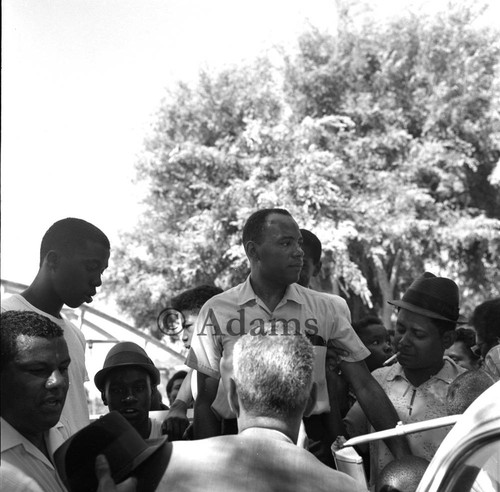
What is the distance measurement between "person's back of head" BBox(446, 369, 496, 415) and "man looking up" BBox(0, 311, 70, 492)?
1.26 m

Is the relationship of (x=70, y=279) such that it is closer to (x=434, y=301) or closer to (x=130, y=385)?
(x=130, y=385)

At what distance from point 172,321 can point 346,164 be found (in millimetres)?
14091

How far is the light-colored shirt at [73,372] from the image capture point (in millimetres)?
3123

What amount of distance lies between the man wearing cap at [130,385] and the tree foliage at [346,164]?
43.4 ft

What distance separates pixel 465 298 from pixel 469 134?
427 centimetres

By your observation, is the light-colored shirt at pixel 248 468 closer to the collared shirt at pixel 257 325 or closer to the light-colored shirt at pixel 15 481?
the light-colored shirt at pixel 15 481

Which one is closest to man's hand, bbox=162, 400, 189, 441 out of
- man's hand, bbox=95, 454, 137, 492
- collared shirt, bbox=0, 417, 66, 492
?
collared shirt, bbox=0, 417, 66, 492

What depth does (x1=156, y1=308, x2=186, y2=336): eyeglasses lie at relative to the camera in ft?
17.4

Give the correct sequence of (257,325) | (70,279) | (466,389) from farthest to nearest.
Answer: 1. (257,325)
2. (70,279)
3. (466,389)

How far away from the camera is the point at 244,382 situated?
2.07 m

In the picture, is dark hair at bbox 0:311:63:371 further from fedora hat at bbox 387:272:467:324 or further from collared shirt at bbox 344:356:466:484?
fedora hat at bbox 387:272:467:324

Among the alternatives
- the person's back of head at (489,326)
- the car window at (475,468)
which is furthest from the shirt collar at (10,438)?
the person's back of head at (489,326)

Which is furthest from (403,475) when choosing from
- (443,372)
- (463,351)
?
(463,351)

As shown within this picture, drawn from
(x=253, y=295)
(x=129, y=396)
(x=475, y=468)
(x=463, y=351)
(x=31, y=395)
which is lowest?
(x=463, y=351)
